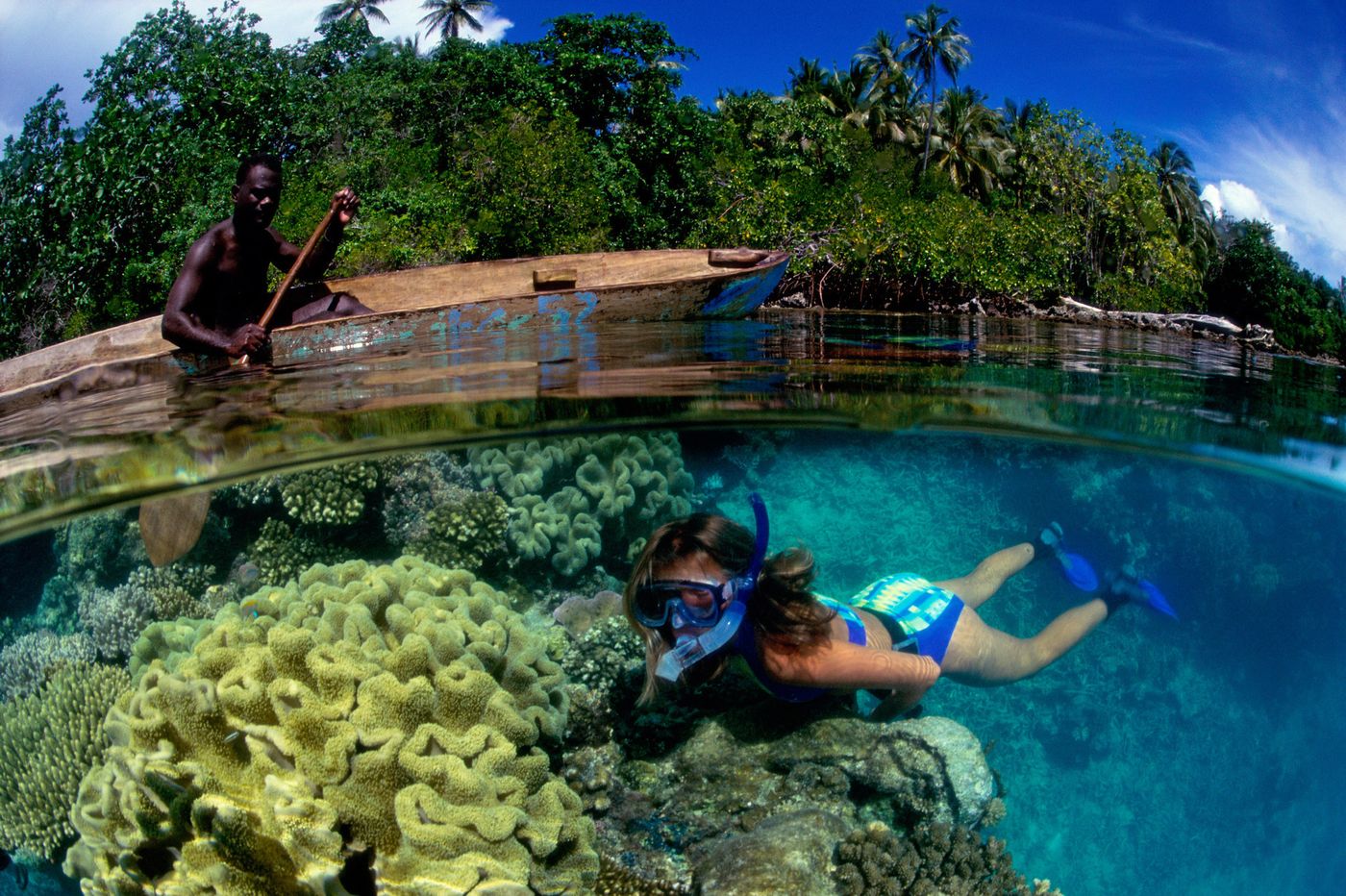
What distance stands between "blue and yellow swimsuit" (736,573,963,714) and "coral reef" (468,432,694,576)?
1.70 meters

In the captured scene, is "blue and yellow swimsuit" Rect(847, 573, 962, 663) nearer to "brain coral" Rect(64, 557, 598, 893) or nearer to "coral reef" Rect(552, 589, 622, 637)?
"coral reef" Rect(552, 589, 622, 637)

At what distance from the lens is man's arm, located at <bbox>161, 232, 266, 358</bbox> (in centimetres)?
683

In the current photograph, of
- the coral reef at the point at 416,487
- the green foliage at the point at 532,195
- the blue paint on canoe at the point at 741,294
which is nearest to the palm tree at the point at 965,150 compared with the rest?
the green foliage at the point at 532,195

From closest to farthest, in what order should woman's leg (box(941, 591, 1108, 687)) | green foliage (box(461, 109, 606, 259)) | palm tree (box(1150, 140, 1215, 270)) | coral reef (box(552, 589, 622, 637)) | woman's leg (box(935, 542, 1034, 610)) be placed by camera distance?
coral reef (box(552, 589, 622, 637)), woman's leg (box(941, 591, 1108, 687)), woman's leg (box(935, 542, 1034, 610)), green foliage (box(461, 109, 606, 259)), palm tree (box(1150, 140, 1215, 270))

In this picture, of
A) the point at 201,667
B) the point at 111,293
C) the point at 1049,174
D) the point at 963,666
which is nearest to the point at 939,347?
the point at 963,666

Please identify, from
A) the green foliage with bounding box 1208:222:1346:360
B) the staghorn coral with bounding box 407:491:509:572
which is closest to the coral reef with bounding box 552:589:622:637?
the staghorn coral with bounding box 407:491:509:572

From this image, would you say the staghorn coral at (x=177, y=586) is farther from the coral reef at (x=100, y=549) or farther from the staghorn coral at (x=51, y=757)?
the staghorn coral at (x=51, y=757)

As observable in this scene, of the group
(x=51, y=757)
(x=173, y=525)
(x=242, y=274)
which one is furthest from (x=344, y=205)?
(x=51, y=757)

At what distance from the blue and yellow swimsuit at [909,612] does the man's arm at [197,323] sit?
4687 millimetres

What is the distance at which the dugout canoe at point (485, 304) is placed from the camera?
307 inches

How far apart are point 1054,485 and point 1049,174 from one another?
29470 millimetres

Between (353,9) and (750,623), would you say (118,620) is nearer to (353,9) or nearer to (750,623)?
(750,623)

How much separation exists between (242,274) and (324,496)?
2533mm

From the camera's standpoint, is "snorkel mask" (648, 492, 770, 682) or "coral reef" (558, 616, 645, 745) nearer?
"snorkel mask" (648, 492, 770, 682)
